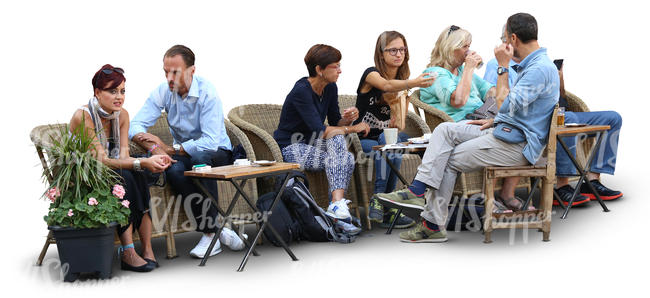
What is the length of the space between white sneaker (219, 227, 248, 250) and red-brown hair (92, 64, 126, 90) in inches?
51.2

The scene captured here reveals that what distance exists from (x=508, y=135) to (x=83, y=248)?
2.86 m

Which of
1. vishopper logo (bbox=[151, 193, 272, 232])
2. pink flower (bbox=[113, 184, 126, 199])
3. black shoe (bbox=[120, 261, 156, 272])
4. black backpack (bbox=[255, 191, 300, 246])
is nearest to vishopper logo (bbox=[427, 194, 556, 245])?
black backpack (bbox=[255, 191, 300, 246])

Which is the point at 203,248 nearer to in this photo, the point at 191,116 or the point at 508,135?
the point at 191,116

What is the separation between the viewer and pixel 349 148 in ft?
21.3

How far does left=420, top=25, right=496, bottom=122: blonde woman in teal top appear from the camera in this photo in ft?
22.4

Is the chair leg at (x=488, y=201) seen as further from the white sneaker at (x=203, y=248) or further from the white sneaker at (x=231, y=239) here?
the white sneaker at (x=203, y=248)

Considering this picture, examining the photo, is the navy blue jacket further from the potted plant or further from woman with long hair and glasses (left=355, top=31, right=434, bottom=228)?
the potted plant

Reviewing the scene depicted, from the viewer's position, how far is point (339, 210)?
590cm

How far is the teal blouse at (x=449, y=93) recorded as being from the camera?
689 cm

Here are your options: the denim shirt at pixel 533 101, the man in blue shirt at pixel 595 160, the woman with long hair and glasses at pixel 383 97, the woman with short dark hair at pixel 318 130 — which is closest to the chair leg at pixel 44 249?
the woman with short dark hair at pixel 318 130

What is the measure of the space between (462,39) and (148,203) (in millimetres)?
3117

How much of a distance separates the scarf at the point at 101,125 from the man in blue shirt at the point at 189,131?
406 millimetres

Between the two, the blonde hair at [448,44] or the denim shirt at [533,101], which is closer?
the denim shirt at [533,101]

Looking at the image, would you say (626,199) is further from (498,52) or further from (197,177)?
(197,177)
